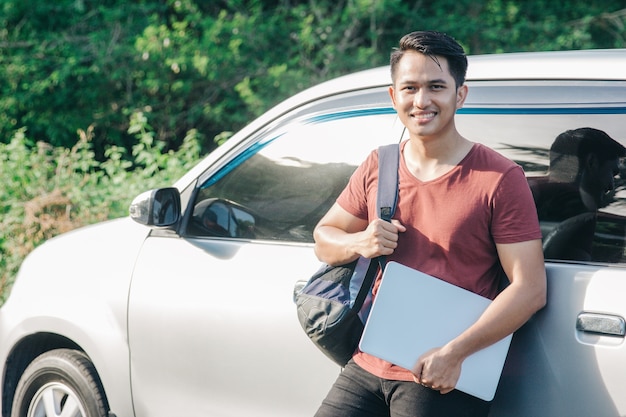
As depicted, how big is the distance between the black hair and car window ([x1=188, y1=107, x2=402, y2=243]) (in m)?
0.55

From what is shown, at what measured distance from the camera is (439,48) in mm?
2568

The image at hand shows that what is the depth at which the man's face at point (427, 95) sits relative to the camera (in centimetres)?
258

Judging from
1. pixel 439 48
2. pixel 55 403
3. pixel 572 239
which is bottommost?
pixel 55 403

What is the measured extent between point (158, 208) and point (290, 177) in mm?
540

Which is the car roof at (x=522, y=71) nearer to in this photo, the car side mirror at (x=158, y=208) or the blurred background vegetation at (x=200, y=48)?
the car side mirror at (x=158, y=208)

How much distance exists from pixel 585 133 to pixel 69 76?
8.49 meters

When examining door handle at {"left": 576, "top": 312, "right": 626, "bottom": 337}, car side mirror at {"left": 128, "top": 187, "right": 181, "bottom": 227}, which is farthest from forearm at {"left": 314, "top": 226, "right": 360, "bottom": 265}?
car side mirror at {"left": 128, "top": 187, "right": 181, "bottom": 227}

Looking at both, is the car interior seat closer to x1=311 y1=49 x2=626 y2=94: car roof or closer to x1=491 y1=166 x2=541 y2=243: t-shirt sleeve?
x1=491 y1=166 x2=541 y2=243: t-shirt sleeve

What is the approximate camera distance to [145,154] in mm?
7723

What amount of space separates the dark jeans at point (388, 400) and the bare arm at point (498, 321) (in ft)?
0.23

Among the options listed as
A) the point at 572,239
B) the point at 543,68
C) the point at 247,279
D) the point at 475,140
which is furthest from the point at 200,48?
the point at 572,239

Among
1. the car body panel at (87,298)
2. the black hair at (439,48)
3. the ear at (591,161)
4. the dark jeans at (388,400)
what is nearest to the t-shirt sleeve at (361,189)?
the black hair at (439,48)

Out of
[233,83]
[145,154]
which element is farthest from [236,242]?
[233,83]

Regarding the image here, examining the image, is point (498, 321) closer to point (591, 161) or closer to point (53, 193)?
point (591, 161)
